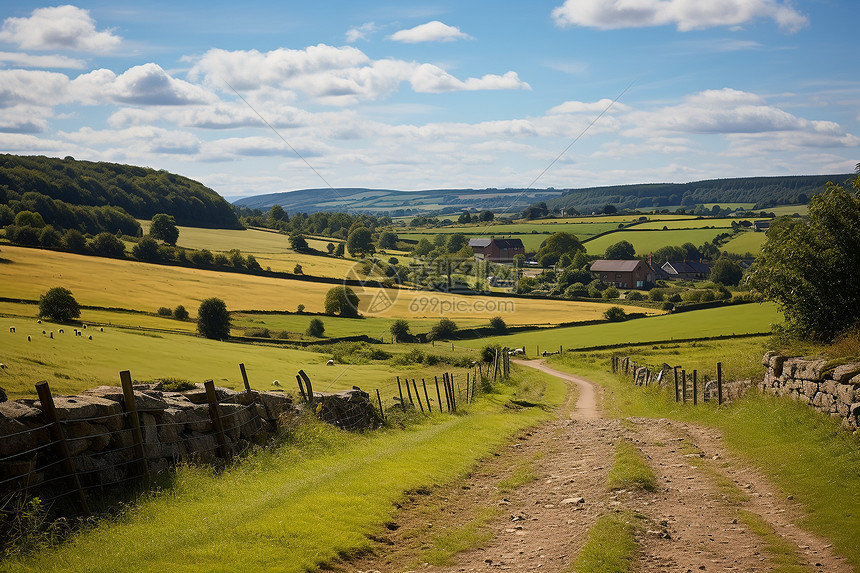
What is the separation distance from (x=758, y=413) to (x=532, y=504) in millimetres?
9248

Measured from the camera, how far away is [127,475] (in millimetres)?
10438

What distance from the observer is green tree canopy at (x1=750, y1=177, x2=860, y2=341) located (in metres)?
19.7

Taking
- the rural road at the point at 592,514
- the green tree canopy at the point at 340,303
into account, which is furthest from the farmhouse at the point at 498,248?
the rural road at the point at 592,514

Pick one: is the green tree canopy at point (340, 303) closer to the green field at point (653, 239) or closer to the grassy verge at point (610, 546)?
the grassy verge at point (610, 546)

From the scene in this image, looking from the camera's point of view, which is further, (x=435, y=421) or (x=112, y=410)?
(x=435, y=421)

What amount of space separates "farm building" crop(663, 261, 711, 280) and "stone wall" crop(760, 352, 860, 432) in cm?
12564

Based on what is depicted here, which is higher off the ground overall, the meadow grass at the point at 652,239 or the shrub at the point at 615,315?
the meadow grass at the point at 652,239

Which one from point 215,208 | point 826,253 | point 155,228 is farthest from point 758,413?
point 215,208

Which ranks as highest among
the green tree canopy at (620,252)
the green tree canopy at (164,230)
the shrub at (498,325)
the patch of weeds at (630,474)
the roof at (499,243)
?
the green tree canopy at (164,230)

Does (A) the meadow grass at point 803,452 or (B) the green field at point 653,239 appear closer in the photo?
(A) the meadow grass at point 803,452

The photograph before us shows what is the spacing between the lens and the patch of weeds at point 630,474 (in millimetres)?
12312

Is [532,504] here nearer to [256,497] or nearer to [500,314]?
[256,497]

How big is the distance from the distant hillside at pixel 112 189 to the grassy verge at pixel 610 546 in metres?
137

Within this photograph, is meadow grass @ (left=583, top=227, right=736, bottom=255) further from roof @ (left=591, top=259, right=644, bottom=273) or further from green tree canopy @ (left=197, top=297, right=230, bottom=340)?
green tree canopy @ (left=197, top=297, right=230, bottom=340)
